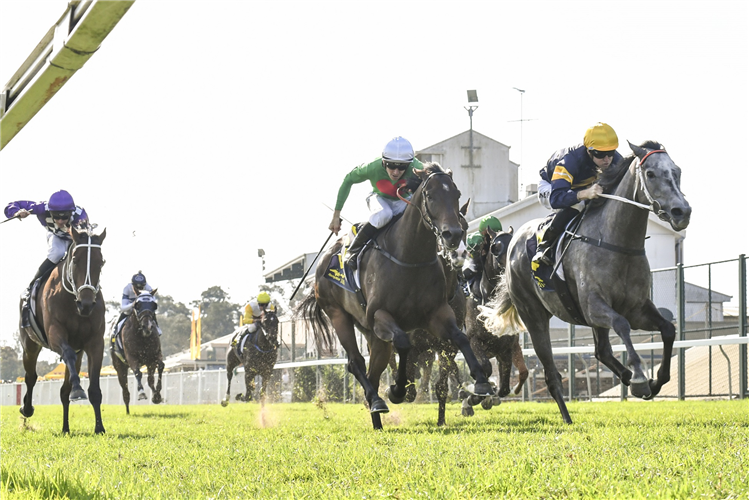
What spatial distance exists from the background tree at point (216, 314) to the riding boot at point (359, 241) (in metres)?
93.6

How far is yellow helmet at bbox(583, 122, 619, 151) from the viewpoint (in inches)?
340

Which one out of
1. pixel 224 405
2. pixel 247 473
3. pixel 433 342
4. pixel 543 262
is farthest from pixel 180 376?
pixel 247 473

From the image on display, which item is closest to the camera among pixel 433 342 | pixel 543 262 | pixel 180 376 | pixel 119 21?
pixel 119 21

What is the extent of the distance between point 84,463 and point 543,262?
4.73 m

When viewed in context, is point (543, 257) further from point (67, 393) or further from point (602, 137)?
point (67, 393)

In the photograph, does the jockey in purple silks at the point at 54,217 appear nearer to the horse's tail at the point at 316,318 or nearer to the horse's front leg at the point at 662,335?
the horse's tail at the point at 316,318

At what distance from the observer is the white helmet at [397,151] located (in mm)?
9438

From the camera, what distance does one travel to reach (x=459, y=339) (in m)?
8.59

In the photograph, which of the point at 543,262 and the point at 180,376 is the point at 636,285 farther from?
the point at 180,376

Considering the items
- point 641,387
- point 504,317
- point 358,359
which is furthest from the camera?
point 504,317

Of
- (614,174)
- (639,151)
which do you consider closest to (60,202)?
(614,174)

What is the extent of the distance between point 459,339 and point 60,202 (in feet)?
18.0

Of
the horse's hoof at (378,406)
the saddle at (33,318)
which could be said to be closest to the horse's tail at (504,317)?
the horse's hoof at (378,406)

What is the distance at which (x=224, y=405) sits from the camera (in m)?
22.3
